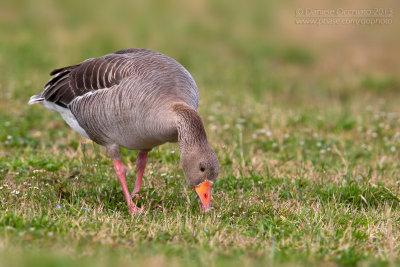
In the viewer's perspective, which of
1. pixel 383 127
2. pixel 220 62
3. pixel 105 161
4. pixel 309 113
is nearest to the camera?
pixel 105 161

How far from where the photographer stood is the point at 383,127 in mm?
9836

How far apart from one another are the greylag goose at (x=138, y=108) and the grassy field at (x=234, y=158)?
0.53m

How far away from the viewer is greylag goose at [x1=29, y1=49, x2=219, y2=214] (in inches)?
211

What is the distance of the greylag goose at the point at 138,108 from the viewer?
5359 millimetres

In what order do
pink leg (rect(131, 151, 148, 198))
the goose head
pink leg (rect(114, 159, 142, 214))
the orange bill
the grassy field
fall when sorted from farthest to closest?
pink leg (rect(131, 151, 148, 198))
pink leg (rect(114, 159, 142, 214))
the orange bill
the goose head
the grassy field

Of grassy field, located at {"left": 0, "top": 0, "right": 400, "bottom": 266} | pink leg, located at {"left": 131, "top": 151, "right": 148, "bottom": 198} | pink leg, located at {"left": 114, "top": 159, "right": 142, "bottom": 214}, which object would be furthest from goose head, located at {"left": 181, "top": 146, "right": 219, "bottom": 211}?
pink leg, located at {"left": 131, "top": 151, "right": 148, "bottom": 198}

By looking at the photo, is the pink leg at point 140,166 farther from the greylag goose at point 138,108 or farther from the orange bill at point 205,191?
the orange bill at point 205,191

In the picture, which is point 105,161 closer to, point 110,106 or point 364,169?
point 110,106

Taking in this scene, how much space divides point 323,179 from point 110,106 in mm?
2923

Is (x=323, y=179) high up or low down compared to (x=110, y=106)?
down

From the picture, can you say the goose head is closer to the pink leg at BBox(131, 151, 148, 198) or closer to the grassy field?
the grassy field

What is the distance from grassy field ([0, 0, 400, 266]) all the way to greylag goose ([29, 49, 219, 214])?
0.53 meters

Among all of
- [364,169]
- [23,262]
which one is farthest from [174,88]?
[364,169]

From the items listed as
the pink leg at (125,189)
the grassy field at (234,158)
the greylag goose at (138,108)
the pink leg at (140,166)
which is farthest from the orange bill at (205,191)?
the pink leg at (140,166)
